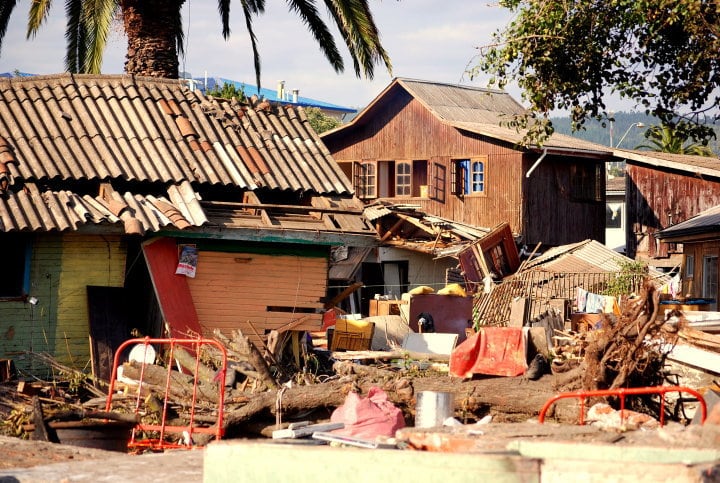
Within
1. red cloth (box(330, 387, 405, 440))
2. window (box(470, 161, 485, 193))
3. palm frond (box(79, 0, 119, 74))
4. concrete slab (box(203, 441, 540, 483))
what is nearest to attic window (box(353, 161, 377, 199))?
window (box(470, 161, 485, 193))

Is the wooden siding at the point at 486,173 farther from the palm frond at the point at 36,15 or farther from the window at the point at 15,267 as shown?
the window at the point at 15,267

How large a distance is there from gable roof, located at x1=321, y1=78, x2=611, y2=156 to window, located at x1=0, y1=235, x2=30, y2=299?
751 inches

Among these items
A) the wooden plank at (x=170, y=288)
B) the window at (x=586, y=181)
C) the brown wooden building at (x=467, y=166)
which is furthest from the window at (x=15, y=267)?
the window at (x=586, y=181)

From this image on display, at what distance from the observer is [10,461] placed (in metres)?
8.74

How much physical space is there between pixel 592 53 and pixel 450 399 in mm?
7160

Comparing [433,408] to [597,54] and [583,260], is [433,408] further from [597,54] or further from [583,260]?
[583,260]

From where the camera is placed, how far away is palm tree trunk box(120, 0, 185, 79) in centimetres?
1938

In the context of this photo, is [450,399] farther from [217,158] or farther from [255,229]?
[217,158]

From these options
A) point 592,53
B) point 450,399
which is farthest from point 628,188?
point 450,399

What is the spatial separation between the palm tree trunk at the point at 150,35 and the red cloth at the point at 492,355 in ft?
31.1

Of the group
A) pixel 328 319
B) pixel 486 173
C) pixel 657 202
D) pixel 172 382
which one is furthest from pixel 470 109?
pixel 172 382

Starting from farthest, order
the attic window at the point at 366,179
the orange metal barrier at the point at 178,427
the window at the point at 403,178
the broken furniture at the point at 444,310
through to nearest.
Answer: the attic window at the point at 366,179 < the window at the point at 403,178 < the broken furniture at the point at 444,310 < the orange metal barrier at the point at 178,427

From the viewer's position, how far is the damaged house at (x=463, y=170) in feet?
106

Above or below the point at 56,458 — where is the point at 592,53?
above
